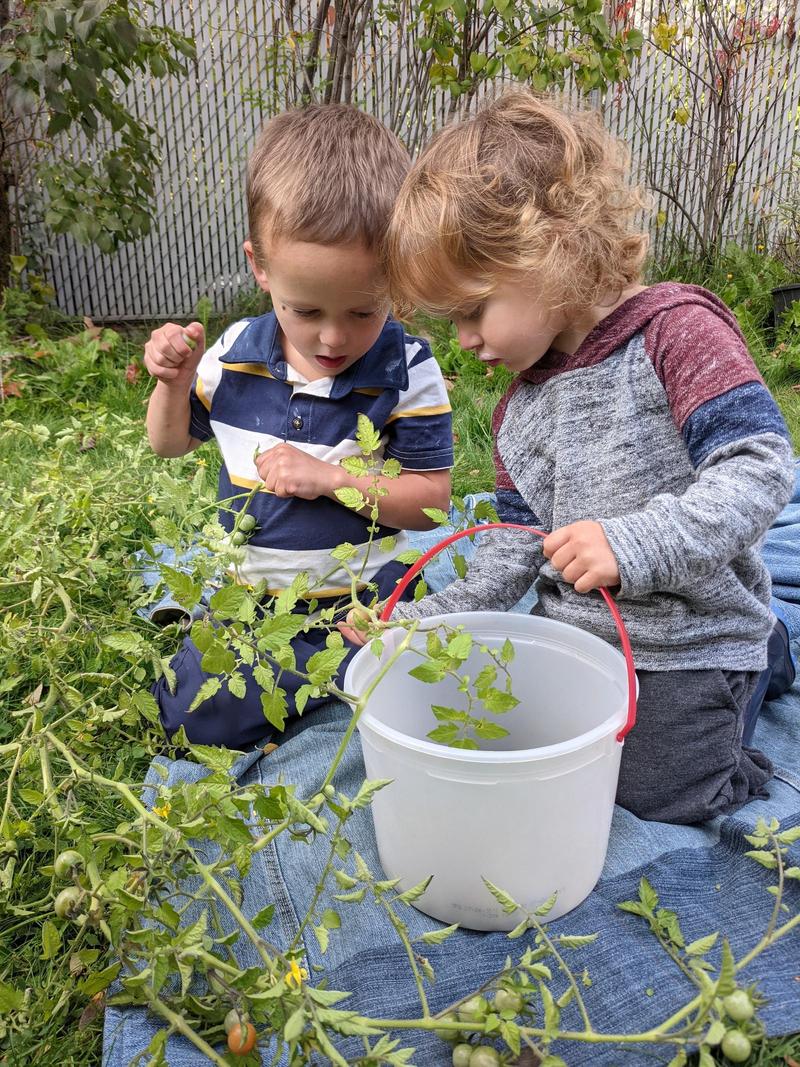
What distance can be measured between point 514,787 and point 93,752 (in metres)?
0.69

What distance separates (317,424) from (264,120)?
10.3 ft

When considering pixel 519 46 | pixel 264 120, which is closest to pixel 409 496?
pixel 519 46

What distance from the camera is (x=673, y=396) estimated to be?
1.29 metres

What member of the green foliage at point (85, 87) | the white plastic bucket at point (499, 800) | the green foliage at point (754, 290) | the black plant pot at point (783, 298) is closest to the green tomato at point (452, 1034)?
the white plastic bucket at point (499, 800)

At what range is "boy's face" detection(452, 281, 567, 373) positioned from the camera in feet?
4.25

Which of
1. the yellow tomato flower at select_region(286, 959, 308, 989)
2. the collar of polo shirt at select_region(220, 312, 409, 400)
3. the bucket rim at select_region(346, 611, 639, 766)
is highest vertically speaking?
the collar of polo shirt at select_region(220, 312, 409, 400)

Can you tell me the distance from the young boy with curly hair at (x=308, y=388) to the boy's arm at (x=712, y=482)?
1.57 feet

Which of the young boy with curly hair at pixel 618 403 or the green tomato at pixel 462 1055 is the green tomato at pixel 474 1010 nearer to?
the green tomato at pixel 462 1055

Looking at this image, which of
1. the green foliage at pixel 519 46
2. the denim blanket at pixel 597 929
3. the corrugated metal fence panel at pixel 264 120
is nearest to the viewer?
the denim blanket at pixel 597 929

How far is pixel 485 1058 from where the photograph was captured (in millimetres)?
864

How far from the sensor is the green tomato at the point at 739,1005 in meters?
0.74

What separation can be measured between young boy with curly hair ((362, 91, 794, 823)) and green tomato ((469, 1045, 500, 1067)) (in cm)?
53

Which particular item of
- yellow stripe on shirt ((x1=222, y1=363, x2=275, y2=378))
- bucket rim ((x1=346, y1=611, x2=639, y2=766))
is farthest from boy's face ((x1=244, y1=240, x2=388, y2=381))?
bucket rim ((x1=346, y1=611, x2=639, y2=766))

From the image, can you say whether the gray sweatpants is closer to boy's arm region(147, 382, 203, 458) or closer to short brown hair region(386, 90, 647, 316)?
short brown hair region(386, 90, 647, 316)
